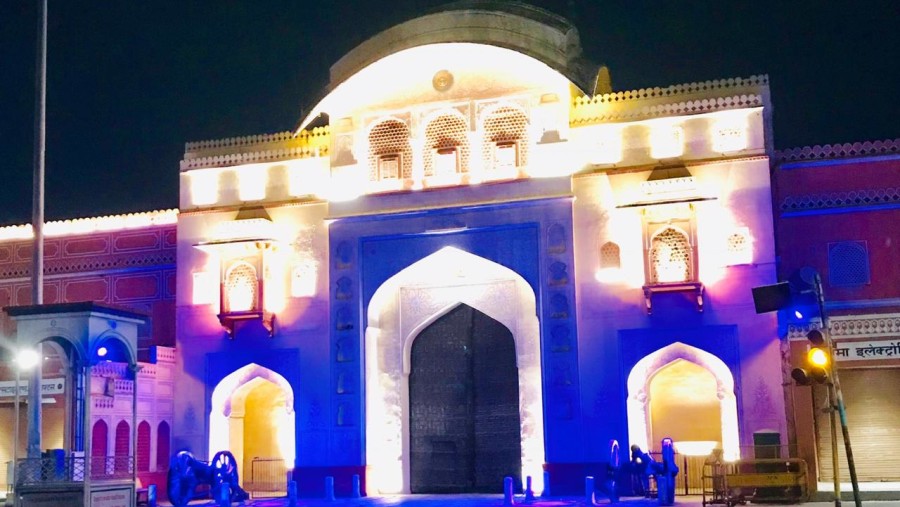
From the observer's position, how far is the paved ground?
16.9 metres

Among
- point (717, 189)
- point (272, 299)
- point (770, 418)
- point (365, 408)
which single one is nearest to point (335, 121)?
point (272, 299)

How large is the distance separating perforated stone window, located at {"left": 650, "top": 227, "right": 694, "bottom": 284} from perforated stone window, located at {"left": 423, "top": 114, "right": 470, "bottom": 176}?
3.88 m

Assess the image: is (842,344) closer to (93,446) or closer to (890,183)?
(890,183)

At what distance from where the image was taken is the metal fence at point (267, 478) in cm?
2158

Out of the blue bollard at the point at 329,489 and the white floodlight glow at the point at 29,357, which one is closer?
the white floodlight glow at the point at 29,357

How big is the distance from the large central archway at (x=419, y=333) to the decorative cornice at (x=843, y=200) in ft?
16.6

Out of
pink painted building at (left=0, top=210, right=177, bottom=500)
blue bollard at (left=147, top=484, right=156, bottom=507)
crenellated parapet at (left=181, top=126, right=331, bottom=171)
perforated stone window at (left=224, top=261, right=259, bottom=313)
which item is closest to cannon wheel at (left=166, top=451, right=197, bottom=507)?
blue bollard at (left=147, top=484, right=156, bottom=507)

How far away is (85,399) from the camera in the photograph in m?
15.6

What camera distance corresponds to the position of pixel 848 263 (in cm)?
1956

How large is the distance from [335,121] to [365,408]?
5551 millimetres

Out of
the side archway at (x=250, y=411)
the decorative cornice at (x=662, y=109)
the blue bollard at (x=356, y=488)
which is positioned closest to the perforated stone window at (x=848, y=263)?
the decorative cornice at (x=662, y=109)

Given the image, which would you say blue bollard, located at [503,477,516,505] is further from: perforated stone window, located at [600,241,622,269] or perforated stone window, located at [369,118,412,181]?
perforated stone window, located at [369,118,412,181]

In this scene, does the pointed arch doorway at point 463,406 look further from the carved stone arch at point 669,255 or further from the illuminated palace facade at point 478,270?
the carved stone arch at point 669,255

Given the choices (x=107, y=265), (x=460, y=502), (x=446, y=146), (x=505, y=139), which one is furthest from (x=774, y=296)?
(x=107, y=265)
